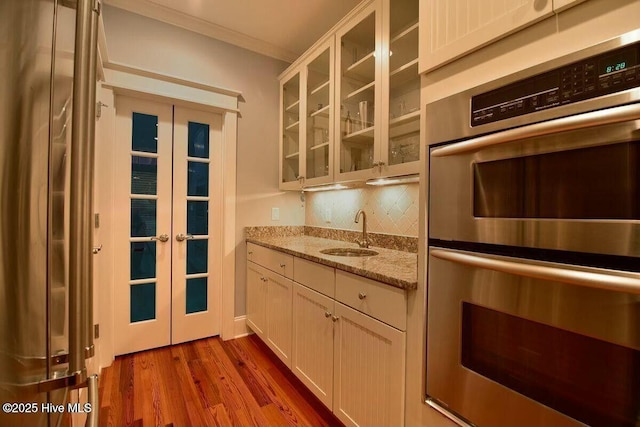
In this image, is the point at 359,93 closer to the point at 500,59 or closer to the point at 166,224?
the point at 500,59

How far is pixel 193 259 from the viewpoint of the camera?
2541 millimetres

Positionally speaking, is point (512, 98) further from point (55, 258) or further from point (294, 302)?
point (294, 302)

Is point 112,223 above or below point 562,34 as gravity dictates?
below

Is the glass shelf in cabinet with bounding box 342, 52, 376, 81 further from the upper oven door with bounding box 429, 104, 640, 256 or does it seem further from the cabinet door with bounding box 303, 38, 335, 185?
the upper oven door with bounding box 429, 104, 640, 256

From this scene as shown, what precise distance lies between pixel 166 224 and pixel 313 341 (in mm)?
1662

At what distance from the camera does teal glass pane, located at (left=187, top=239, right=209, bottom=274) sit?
2527 millimetres

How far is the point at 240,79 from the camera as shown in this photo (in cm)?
266

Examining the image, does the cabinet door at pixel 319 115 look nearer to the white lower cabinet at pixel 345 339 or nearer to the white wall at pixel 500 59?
the white lower cabinet at pixel 345 339

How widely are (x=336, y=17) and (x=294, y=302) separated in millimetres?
2295

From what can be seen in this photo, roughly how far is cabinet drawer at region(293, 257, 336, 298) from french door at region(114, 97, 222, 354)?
1.15 m

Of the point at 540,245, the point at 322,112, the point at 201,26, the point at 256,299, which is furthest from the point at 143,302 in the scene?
the point at 540,245

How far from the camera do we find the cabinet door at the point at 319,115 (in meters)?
2.07

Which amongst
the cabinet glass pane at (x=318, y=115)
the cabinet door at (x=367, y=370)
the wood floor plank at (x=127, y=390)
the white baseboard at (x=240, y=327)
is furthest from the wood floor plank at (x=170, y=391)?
the cabinet glass pane at (x=318, y=115)

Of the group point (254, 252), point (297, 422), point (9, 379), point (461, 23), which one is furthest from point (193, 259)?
point (461, 23)
